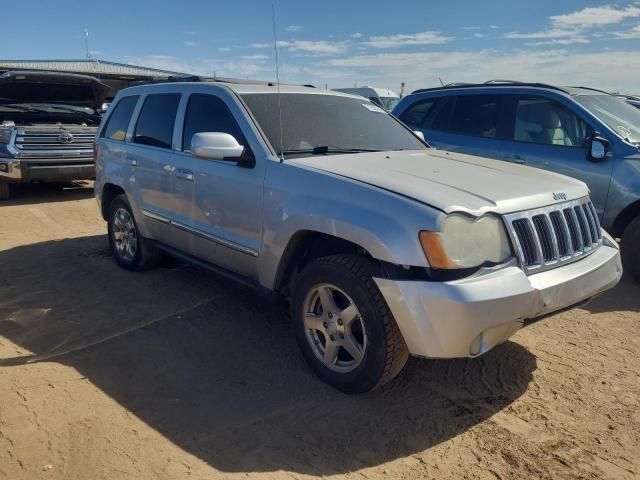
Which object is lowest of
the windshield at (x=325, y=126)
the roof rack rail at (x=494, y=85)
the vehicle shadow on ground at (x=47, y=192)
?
the vehicle shadow on ground at (x=47, y=192)

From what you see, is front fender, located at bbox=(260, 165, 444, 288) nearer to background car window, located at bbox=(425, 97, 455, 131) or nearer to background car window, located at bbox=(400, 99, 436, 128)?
background car window, located at bbox=(425, 97, 455, 131)

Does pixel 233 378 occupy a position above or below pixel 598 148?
below

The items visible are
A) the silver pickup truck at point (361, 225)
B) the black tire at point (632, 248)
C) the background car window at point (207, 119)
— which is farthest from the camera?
the black tire at point (632, 248)

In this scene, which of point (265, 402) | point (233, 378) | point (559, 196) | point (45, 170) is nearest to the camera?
point (265, 402)

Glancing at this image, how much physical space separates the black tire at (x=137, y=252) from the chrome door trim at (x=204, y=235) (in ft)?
1.19

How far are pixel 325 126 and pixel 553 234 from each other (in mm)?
1891

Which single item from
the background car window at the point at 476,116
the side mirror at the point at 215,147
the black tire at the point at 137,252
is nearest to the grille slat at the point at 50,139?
the black tire at the point at 137,252

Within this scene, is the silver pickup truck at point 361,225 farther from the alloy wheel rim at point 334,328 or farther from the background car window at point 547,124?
the background car window at point 547,124

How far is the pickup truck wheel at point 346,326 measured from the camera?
3.03m

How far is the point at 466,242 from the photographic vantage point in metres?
2.88

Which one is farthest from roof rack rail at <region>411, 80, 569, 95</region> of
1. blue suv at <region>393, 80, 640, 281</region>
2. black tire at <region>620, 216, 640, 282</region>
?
black tire at <region>620, 216, 640, 282</region>

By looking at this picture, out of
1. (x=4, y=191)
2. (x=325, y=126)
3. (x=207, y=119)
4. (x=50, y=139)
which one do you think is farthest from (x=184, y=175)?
(x=4, y=191)

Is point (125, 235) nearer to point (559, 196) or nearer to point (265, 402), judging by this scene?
point (265, 402)

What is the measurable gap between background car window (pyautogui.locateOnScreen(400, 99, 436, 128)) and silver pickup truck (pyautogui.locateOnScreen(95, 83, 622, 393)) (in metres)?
2.71
